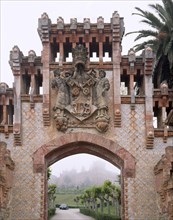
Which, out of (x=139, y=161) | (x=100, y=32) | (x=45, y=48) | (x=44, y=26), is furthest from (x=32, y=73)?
(x=139, y=161)

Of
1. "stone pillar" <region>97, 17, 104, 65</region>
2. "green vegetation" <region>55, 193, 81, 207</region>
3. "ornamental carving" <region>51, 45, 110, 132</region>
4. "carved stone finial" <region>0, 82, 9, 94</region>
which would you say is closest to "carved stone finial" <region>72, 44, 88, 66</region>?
"ornamental carving" <region>51, 45, 110, 132</region>

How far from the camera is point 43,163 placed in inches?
690

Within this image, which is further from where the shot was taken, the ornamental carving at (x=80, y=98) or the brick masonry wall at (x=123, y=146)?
the ornamental carving at (x=80, y=98)

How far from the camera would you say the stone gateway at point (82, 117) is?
1731 centimetres

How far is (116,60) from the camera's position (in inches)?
720

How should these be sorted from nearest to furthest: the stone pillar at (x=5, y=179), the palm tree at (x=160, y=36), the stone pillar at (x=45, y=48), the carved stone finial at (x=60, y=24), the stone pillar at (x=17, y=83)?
the stone pillar at (x=5, y=179), the stone pillar at (x=17, y=83), the stone pillar at (x=45, y=48), the carved stone finial at (x=60, y=24), the palm tree at (x=160, y=36)

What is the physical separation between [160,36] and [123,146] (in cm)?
804

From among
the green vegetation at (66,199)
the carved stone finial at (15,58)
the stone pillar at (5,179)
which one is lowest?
the stone pillar at (5,179)

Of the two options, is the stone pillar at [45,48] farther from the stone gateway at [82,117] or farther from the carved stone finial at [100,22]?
the carved stone finial at [100,22]

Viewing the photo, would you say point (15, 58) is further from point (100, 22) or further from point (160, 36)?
point (160, 36)

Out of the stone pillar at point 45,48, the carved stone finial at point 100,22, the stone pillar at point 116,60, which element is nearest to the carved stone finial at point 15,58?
the stone pillar at point 45,48

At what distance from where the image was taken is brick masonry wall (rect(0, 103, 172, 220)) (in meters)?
17.2

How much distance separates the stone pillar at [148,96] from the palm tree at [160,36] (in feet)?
14.5

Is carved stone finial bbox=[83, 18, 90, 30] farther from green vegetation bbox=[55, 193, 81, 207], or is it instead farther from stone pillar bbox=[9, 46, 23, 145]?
green vegetation bbox=[55, 193, 81, 207]
